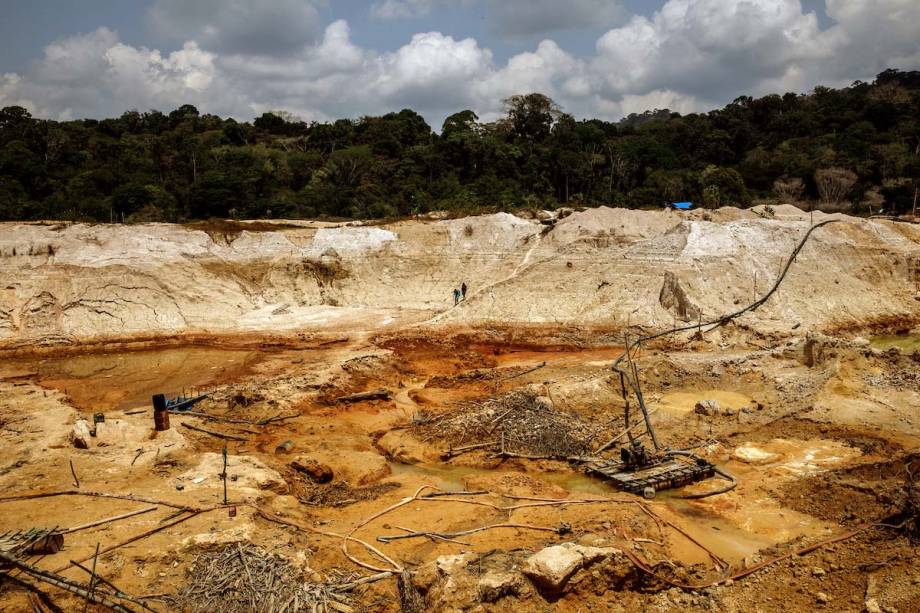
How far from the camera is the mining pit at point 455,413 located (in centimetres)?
749

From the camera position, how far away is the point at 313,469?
11516 mm

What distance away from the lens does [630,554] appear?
7.65 metres

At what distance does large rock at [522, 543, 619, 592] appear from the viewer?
23.3ft

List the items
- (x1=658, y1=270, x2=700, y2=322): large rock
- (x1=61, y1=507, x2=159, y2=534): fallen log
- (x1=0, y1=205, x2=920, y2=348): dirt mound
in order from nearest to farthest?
(x1=61, y1=507, x2=159, y2=534): fallen log
(x1=658, y1=270, x2=700, y2=322): large rock
(x1=0, y1=205, x2=920, y2=348): dirt mound

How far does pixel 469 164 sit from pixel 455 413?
36893 millimetres

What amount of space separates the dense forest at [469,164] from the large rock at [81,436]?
23.4 meters

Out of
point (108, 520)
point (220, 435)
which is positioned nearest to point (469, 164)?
point (220, 435)

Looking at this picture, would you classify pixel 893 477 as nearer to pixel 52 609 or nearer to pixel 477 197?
pixel 52 609

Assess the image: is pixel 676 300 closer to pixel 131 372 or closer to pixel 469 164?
pixel 131 372

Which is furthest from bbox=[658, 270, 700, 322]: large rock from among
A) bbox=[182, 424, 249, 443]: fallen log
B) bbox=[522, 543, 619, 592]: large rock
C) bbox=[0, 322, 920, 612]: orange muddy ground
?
bbox=[182, 424, 249, 443]: fallen log

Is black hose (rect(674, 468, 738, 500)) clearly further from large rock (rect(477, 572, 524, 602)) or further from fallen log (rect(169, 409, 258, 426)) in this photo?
fallen log (rect(169, 409, 258, 426))

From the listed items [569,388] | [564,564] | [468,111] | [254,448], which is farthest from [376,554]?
[468,111]

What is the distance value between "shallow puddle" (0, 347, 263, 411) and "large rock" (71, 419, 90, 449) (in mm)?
4089

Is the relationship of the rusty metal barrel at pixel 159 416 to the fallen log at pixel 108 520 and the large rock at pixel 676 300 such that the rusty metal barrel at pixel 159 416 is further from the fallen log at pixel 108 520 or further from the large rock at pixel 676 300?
the large rock at pixel 676 300
